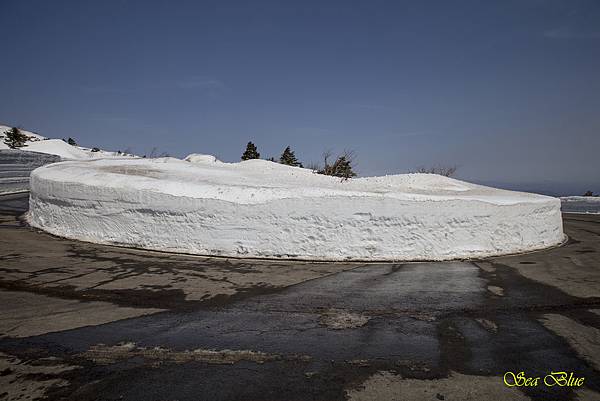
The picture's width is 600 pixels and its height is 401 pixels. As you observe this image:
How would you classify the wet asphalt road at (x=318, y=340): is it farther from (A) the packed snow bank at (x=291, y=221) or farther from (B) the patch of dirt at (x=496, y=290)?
(A) the packed snow bank at (x=291, y=221)

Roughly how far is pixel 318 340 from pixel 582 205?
77.7ft

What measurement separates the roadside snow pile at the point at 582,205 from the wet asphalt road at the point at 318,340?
18.6m

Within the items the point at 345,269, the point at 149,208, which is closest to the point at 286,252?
the point at 345,269

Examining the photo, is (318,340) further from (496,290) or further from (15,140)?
(15,140)

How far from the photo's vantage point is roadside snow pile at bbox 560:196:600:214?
19.4 meters

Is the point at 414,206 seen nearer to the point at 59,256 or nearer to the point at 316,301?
the point at 316,301

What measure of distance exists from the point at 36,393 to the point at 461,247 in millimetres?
7250

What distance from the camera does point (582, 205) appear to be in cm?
1994

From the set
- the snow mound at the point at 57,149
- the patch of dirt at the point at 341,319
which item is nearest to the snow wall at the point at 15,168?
the snow mound at the point at 57,149

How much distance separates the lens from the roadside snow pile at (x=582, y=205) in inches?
762

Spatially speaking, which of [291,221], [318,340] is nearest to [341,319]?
[318,340]

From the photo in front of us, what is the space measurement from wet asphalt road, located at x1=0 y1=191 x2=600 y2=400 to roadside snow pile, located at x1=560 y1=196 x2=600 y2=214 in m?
18.6

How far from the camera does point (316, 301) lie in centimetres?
443

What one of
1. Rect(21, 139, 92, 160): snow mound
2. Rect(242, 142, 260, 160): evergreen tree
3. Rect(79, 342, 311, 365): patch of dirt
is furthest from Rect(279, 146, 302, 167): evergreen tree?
Rect(79, 342, 311, 365): patch of dirt
